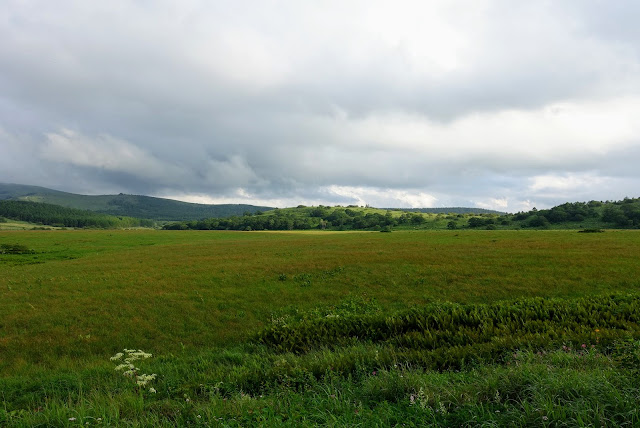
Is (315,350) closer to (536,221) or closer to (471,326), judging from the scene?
(471,326)

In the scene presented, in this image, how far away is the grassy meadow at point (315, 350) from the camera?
4.89 metres

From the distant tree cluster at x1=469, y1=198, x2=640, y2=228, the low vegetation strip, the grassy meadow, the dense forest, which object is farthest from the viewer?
the dense forest

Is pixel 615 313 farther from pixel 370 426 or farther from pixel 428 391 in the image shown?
pixel 370 426

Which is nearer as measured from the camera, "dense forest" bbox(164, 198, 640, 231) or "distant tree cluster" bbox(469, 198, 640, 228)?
"distant tree cluster" bbox(469, 198, 640, 228)

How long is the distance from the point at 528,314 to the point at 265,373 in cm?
922

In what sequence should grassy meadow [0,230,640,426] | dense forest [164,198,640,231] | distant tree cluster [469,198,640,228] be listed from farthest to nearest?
dense forest [164,198,640,231] → distant tree cluster [469,198,640,228] → grassy meadow [0,230,640,426]

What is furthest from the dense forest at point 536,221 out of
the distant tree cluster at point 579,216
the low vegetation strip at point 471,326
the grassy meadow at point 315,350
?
the low vegetation strip at point 471,326

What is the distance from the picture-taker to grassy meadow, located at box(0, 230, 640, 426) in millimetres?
4891

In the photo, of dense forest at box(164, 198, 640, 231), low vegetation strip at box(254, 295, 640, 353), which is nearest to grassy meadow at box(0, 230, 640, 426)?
low vegetation strip at box(254, 295, 640, 353)

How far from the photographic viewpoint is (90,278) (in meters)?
26.7

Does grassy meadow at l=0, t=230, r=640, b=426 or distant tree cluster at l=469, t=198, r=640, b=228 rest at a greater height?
distant tree cluster at l=469, t=198, r=640, b=228

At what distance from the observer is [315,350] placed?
31.7 ft

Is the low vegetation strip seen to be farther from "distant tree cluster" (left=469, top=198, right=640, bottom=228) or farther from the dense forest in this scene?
"distant tree cluster" (left=469, top=198, right=640, bottom=228)

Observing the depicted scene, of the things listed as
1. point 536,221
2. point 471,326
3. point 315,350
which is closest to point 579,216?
point 536,221
